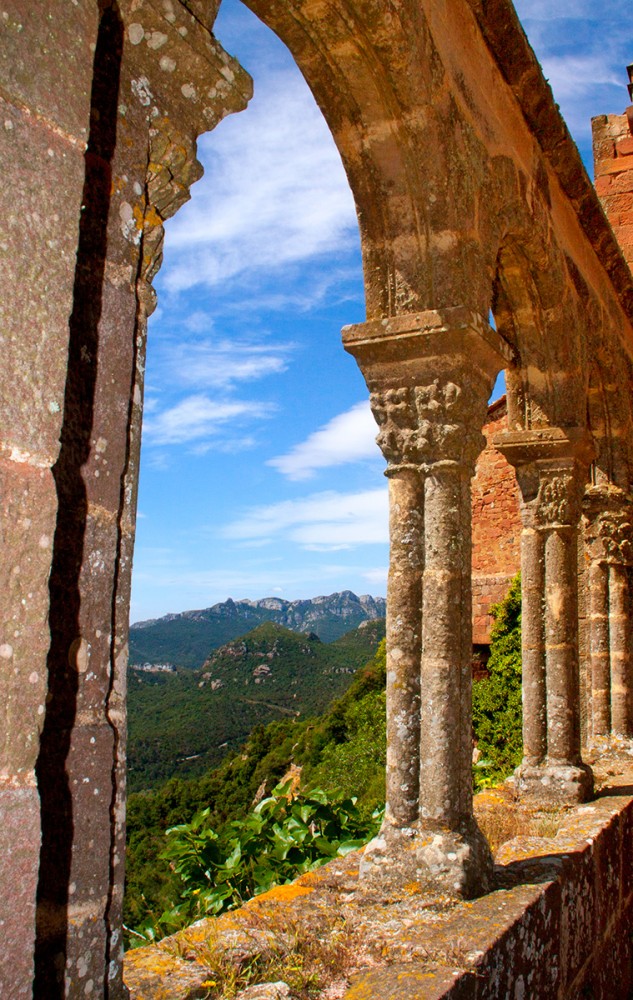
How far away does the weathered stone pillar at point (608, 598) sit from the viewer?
7320 millimetres

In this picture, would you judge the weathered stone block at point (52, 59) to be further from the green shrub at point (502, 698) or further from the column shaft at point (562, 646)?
the green shrub at point (502, 698)

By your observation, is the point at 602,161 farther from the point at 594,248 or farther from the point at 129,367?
the point at 129,367

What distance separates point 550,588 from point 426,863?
2867 mm

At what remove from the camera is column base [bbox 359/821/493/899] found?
3.02 metres

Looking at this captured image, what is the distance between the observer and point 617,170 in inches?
399

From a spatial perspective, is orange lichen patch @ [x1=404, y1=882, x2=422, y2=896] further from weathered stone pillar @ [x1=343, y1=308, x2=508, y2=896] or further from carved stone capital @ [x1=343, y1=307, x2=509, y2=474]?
carved stone capital @ [x1=343, y1=307, x2=509, y2=474]

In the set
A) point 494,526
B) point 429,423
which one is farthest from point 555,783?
point 494,526

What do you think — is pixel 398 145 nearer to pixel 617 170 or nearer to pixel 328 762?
pixel 617 170

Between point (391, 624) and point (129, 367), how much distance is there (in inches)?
84.9

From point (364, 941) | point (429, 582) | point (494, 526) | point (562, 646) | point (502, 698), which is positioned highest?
point (494, 526)

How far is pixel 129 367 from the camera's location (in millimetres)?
1500

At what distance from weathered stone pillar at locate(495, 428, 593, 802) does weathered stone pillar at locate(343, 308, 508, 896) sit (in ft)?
6.94

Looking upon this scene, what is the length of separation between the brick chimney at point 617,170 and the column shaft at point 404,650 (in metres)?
7.90

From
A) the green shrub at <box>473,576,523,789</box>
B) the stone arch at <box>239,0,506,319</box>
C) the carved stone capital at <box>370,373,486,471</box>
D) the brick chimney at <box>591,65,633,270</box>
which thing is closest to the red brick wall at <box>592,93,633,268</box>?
the brick chimney at <box>591,65,633,270</box>
